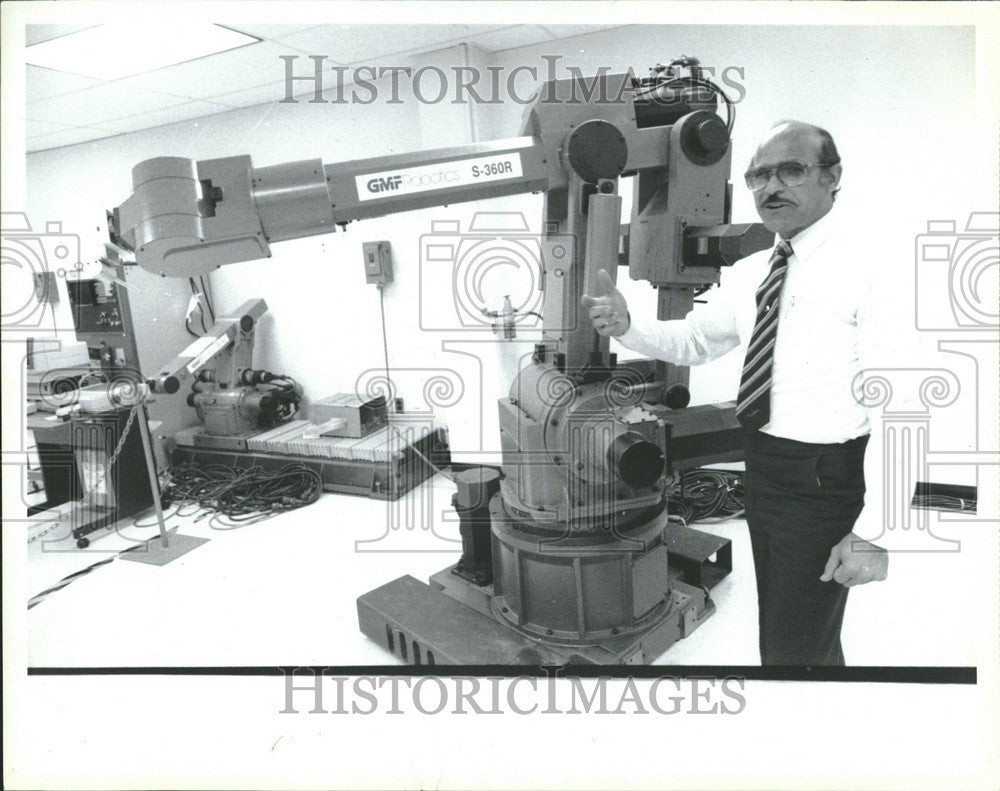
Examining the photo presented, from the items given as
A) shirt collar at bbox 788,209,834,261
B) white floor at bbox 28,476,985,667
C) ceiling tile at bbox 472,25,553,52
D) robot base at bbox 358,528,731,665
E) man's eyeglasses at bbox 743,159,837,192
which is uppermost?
ceiling tile at bbox 472,25,553,52

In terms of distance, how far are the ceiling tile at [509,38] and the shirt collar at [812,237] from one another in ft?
3.38

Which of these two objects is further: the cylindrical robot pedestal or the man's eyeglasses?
the cylindrical robot pedestal

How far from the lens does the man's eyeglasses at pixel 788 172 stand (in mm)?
1251

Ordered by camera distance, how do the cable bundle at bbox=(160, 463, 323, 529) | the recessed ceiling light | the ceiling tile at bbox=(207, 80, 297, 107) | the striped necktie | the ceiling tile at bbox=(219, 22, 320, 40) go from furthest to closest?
the cable bundle at bbox=(160, 463, 323, 529)
the ceiling tile at bbox=(207, 80, 297, 107)
the ceiling tile at bbox=(219, 22, 320, 40)
the recessed ceiling light
the striped necktie

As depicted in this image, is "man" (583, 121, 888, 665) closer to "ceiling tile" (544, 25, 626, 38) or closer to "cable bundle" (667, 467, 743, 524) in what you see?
"ceiling tile" (544, 25, 626, 38)

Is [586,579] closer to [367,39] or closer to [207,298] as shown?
[367,39]

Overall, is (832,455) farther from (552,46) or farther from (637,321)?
(552,46)

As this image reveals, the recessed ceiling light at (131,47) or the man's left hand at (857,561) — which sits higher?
the recessed ceiling light at (131,47)

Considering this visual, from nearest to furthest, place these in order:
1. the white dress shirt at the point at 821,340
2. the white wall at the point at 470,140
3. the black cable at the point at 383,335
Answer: the white dress shirt at the point at 821,340 → the white wall at the point at 470,140 → the black cable at the point at 383,335

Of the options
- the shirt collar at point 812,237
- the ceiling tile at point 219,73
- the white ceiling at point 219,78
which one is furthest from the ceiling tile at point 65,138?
the shirt collar at point 812,237

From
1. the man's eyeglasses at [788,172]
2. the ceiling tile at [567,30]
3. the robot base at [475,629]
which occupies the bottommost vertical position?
the robot base at [475,629]

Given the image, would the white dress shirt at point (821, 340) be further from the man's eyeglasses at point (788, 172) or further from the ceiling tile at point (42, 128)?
the ceiling tile at point (42, 128)

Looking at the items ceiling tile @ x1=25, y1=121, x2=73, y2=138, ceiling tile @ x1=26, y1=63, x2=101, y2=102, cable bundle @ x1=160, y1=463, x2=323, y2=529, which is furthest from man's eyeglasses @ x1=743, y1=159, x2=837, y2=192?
cable bundle @ x1=160, y1=463, x2=323, y2=529

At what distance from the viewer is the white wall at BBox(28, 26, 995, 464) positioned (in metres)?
1.56
